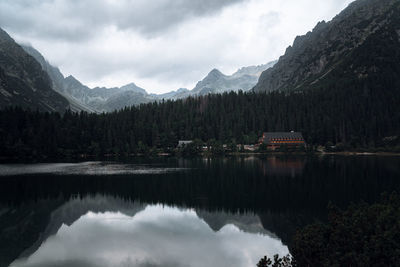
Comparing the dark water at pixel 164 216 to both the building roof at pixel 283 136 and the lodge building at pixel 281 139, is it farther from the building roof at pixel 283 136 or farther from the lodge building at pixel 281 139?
the building roof at pixel 283 136

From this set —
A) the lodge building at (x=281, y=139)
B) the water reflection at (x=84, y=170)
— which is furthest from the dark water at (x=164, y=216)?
the lodge building at (x=281, y=139)

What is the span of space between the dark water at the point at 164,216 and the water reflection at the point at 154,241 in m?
0.09

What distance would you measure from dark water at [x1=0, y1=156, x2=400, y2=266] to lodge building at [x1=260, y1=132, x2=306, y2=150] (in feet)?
396

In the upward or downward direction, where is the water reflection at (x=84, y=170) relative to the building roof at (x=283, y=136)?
downward

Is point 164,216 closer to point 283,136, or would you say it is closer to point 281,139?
point 281,139

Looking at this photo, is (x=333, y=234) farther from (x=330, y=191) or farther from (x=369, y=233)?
(x=330, y=191)

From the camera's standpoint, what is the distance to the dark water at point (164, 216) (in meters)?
29.1

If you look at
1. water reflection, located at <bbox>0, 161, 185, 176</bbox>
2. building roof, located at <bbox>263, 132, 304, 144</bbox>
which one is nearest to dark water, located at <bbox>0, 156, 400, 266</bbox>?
water reflection, located at <bbox>0, 161, 185, 176</bbox>

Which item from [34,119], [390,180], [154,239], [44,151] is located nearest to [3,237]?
[154,239]

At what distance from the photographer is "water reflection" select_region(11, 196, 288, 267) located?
27641 millimetres

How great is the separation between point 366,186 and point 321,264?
133 feet

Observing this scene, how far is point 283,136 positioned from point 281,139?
2.33m

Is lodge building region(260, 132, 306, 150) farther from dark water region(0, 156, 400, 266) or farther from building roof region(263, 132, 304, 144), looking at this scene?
dark water region(0, 156, 400, 266)

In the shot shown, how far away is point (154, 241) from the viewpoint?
107 feet
